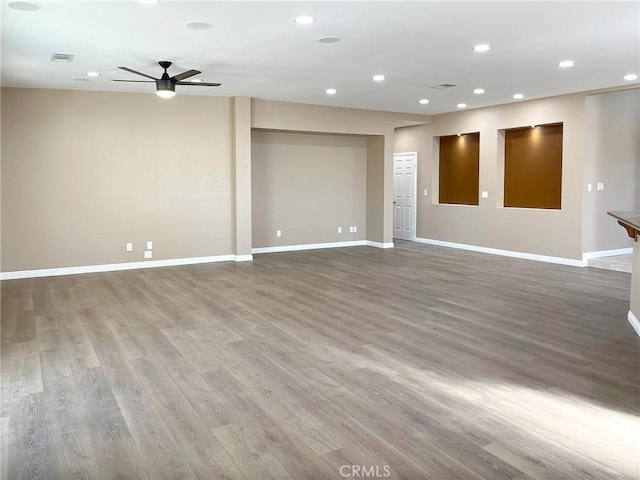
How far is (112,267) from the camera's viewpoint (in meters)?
8.02

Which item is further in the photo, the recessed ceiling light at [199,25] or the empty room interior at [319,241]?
the recessed ceiling light at [199,25]

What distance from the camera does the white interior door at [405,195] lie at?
11.5 metres

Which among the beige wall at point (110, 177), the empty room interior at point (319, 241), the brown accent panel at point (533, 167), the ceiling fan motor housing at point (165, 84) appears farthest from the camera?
the brown accent panel at point (533, 167)

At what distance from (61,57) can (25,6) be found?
1.76m

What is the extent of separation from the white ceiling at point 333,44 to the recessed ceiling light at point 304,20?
69 mm

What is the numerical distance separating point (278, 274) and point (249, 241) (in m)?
1.53

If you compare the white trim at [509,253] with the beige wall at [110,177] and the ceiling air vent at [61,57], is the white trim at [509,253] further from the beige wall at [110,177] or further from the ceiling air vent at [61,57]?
the ceiling air vent at [61,57]

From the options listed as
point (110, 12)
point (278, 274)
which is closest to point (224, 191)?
point (278, 274)

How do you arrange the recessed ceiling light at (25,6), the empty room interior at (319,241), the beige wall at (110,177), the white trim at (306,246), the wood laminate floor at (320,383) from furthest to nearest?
the white trim at (306,246) < the beige wall at (110,177) < the recessed ceiling light at (25,6) < the empty room interior at (319,241) < the wood laminate floor at (320,383)

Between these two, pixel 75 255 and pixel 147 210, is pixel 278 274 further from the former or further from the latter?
pixel 75 255

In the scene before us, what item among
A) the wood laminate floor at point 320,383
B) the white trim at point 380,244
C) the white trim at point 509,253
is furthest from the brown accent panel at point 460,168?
the wood laminate floor at point 320,383

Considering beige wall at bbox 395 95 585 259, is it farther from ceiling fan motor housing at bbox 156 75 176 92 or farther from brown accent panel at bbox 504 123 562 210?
ceiling fan motor housing at bbox 156 75 176 92

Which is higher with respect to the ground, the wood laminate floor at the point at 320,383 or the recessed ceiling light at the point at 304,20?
the recessed ceiling light at the point at 304,20

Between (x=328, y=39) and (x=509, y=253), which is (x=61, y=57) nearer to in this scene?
(x=328, y=39)
